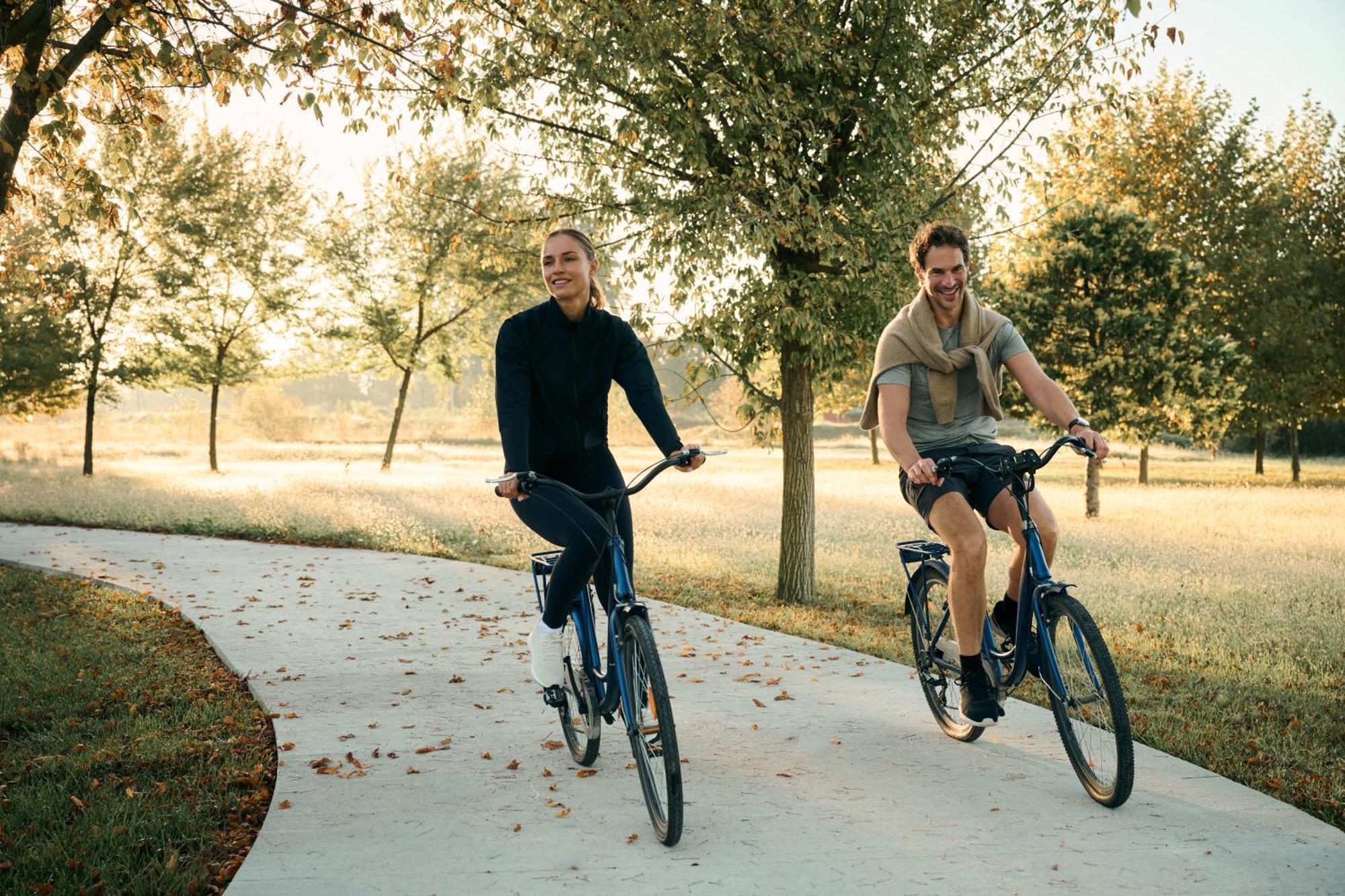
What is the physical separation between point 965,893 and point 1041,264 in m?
18.1

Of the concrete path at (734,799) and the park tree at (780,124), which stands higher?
the park tree at (780,124)

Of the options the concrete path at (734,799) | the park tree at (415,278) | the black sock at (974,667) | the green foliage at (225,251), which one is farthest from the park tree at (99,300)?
the black sock at (974,667)

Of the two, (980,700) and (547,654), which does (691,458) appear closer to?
(547,654)

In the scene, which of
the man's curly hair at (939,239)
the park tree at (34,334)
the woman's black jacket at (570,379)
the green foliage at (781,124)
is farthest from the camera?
the park tree at (34,334)

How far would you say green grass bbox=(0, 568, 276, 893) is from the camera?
12.0 ft

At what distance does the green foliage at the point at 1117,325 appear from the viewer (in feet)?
62.6

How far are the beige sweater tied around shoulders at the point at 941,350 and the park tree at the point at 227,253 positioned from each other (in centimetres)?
2400

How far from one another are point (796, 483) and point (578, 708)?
554 centimetres

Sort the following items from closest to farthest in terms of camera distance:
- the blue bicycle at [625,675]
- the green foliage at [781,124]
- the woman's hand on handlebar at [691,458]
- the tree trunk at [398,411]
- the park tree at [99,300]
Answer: the blue bicycle at [625,675], the woman's hand on handlebar at [691,458], the green foliage at [781,124], the park tree at [99,300], the tree trunk at [398,411]

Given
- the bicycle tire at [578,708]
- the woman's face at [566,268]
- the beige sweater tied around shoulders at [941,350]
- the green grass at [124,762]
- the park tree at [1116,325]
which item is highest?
the park tree at [1116,325]

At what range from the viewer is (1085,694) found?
4.05m

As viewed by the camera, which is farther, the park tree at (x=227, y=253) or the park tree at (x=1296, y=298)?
the park tree at (x=1296, y=298)

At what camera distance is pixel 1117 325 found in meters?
18.8

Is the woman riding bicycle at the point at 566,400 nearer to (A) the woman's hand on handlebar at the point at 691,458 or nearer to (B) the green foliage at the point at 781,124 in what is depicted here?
(A) the woman's hand on handlebar at the point at 691,458
